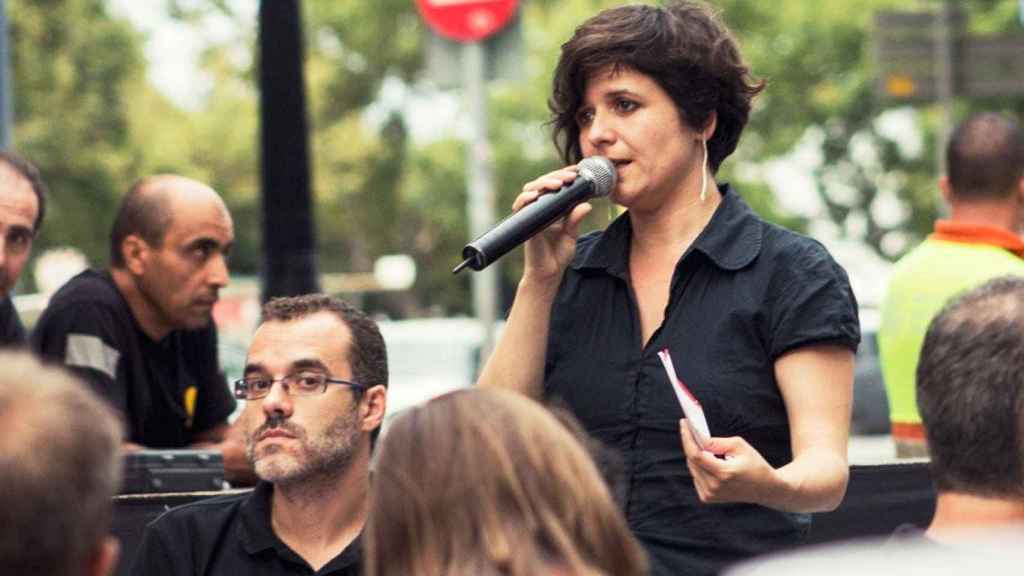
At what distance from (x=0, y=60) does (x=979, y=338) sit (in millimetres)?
5765

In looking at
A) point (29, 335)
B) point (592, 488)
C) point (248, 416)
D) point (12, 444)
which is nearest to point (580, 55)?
point (248, 416)

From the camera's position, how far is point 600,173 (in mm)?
3887

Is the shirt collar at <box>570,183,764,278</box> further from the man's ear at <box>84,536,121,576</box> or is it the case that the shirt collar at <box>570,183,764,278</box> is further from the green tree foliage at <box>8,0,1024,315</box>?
the green tree foliage at <box>8,0,1024,315</box>

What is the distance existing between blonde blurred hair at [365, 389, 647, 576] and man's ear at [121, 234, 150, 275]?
11.2 feet

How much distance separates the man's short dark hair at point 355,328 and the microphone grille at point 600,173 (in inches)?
33.5

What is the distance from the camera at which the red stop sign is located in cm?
1041

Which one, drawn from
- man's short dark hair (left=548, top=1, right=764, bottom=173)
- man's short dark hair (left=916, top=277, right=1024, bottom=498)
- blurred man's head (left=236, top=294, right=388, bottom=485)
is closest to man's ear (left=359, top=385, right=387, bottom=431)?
blurred man's head (left=236, top=294, right=388, bottom=485)

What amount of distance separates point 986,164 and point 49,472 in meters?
4.40

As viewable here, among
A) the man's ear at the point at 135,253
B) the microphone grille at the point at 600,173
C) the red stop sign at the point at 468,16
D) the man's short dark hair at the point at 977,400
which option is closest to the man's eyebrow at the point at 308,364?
the microphone grille at the point at 600,173

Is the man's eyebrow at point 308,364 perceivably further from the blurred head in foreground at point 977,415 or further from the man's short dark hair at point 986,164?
the man's short dark hair at point 986,164

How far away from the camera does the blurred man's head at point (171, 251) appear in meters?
5.73

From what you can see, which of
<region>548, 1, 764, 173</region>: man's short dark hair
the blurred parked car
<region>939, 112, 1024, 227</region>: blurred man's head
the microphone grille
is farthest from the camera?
the blurred parked car

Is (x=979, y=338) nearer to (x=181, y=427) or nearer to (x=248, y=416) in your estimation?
(x=248, y=416)

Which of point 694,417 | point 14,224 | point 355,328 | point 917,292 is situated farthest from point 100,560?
point 917,292
